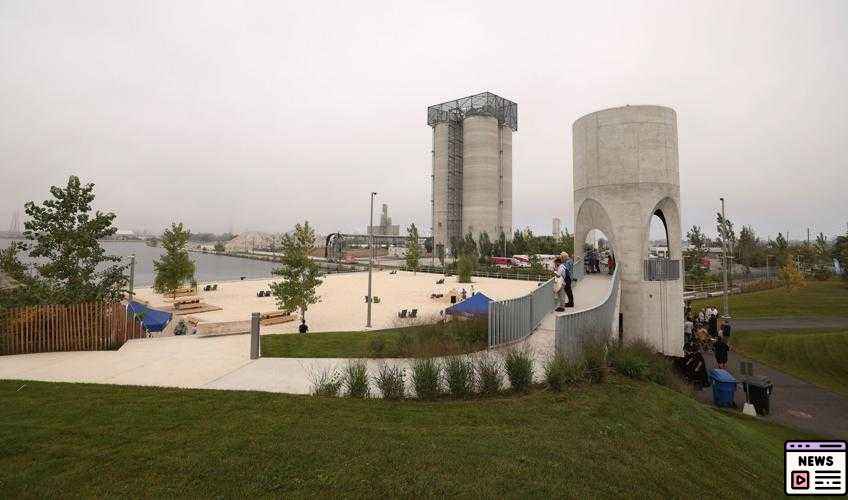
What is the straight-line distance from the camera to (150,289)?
120 ft

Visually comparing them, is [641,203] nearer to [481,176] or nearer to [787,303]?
[787,303]

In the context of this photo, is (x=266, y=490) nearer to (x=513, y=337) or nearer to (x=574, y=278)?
(x=513, y=337)

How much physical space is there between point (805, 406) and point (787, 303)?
26927 millimetres

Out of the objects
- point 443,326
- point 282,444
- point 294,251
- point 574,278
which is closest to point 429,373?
point 282,444

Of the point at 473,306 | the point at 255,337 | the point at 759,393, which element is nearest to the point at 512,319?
the point at 473,306

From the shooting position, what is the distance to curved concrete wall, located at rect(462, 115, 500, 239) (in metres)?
83.9

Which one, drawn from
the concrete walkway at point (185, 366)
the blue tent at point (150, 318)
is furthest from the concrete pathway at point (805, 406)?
the blue tent at point (150, 318)

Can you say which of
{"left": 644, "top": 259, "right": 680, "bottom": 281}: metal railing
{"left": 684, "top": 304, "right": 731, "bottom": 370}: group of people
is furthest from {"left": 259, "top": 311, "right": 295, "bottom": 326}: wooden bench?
{"left": 684, "top": 304, "right": 731, "bottom": 370}: group of people

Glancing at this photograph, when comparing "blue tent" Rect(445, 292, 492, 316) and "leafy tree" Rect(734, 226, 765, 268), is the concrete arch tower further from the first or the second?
"leafy tree" Rect(734, 226, 765, 268)

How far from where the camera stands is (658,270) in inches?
734

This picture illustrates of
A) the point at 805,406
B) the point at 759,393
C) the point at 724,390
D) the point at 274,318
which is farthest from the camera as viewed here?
the point at 274,318

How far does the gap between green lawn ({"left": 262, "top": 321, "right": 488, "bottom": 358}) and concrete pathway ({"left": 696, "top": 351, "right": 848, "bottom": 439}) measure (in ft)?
26.6

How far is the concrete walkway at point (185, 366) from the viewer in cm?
857

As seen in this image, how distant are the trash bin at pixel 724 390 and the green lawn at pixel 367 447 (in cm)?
500
